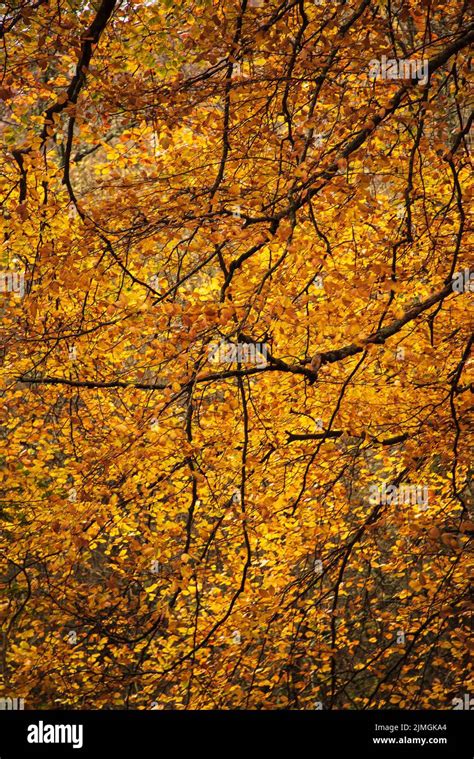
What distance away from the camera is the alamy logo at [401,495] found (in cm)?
634

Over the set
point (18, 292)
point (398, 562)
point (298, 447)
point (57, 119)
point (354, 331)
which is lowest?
point (398, 562)

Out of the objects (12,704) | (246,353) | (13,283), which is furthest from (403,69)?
(12,704)

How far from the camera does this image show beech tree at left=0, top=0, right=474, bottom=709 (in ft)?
14.9

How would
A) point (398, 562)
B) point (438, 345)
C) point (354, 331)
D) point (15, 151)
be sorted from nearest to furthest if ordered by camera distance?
point (354, 331)
point (15, 151)
point (438, 345)
point (398, 562)

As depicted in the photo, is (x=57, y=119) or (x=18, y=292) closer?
(x=57, y=119)

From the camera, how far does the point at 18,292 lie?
28.2ft

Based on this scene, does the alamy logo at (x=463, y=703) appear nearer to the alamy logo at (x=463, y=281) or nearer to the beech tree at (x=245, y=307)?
the beech tree at (x=245, y=307)

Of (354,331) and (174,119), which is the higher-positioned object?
(174,119)
